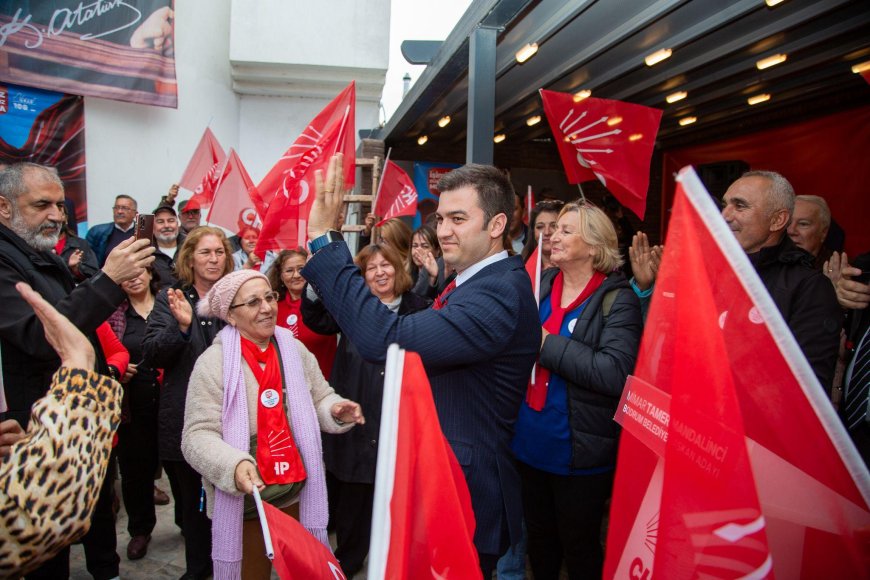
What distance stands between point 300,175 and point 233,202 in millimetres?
1740

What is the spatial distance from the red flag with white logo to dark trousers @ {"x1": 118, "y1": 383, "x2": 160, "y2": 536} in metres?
2.76

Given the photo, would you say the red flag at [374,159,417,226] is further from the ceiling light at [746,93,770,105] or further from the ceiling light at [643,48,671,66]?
the ceiling light at [746,93,770,105]

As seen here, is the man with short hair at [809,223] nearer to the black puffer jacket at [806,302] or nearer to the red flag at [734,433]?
the black puffer jacket at [806,302]

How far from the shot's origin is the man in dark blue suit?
5.73 feet

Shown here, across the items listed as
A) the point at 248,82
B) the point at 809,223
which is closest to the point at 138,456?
the point at 809,223

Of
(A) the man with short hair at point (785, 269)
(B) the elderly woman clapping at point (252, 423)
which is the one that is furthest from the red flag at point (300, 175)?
(A) the man with short hair at point (785, 269)

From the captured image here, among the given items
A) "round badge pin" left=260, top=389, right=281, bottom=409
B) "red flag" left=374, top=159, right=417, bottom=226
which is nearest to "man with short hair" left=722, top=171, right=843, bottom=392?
"round badge pin" left=260, top=389, right=281, bottom=409

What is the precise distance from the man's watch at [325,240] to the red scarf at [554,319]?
1.36 metres

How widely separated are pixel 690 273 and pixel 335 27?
33.7 ft

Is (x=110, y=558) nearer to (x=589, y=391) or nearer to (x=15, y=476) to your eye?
(x=15, y=476)

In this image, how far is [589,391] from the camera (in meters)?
2.73

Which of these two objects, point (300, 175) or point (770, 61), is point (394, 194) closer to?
point (300, 175)

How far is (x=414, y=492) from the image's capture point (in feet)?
4.00
